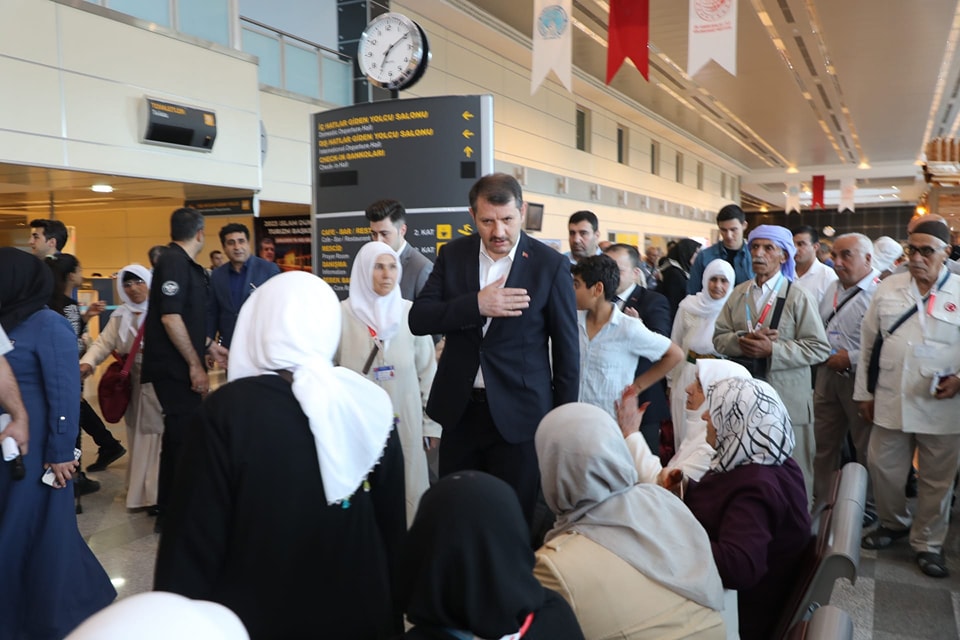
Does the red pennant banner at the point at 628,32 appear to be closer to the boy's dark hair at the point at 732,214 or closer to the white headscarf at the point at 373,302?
the boy's dark hair at the point at 732,214

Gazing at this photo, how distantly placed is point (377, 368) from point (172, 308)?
1487 millimetres

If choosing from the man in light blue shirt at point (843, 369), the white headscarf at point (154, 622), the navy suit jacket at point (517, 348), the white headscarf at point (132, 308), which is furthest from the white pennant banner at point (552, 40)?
the white headscarf at point (154, 622)

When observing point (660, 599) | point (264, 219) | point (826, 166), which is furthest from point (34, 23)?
point (826, 166)

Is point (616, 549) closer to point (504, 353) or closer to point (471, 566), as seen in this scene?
point (471, 566)

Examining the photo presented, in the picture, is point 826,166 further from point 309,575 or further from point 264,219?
point 309,575

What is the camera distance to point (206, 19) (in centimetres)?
795

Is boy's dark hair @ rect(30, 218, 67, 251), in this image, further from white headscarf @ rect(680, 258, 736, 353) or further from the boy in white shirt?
white headscarf @ rect(680, 258, 736, 353)

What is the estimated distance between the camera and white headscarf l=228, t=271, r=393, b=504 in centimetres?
155

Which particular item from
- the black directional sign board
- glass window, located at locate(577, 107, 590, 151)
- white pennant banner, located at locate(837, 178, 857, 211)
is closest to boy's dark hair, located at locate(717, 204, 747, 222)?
the black directional sign board

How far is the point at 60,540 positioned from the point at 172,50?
6153 mm

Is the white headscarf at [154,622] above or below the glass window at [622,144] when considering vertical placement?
below

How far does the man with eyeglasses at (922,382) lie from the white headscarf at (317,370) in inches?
129

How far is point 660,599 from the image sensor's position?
1.46 m

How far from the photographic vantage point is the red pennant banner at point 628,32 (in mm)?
5816
